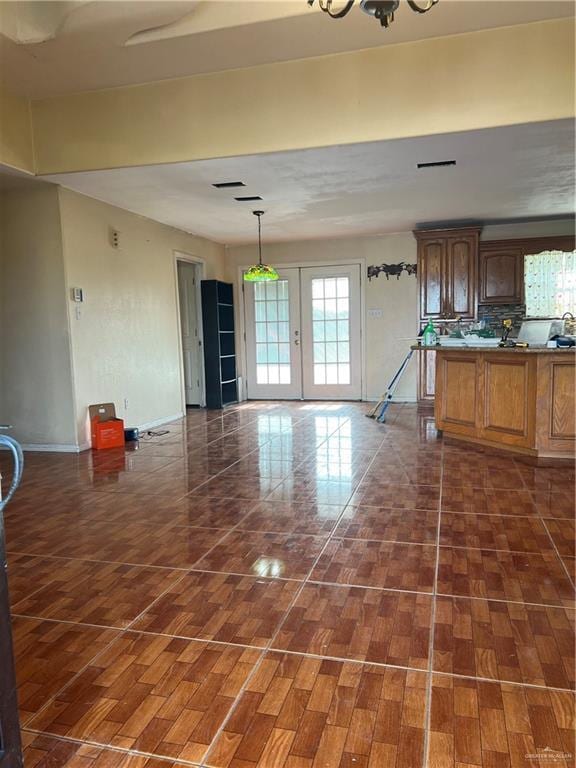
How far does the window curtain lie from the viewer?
7172 millimetres

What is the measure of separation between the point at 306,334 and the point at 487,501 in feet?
18.0

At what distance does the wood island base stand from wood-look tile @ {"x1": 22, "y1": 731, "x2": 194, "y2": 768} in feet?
12.6

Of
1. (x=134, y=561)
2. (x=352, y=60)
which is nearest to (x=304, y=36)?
(x=352, y=60)

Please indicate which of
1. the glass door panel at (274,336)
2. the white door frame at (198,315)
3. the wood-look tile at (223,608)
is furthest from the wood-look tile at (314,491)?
the glass door panel at (274,336)

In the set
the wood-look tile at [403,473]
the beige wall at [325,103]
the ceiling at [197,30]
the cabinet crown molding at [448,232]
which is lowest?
the wood-look tile at [403,473]

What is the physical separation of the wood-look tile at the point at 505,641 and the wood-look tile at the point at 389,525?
68 centimetres

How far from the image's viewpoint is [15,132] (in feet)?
14.5

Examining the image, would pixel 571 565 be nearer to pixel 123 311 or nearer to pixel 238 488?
pixel 238 488

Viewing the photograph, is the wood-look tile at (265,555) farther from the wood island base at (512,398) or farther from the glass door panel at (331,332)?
the glass door panel at (331,332)

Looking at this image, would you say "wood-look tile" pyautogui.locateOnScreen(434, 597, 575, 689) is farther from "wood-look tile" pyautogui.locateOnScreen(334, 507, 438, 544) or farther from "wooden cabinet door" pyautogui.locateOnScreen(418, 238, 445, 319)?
"wooden cabinet door" pyautogui.locateOnScreen(418, 238, 445, 319)

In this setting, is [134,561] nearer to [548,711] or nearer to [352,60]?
[548,711]

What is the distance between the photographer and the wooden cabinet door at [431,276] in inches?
297

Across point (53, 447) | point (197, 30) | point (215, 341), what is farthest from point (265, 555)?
point (215, 341)

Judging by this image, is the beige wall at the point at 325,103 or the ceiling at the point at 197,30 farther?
the beige wall at the point at 325,103
